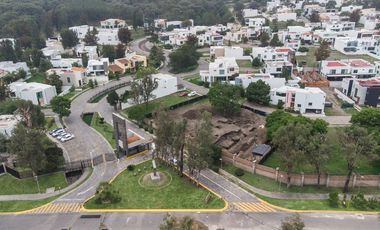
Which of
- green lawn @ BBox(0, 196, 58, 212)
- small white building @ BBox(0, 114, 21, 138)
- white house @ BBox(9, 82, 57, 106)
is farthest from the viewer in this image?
white house @ BBox(9, 82, 57, 106)

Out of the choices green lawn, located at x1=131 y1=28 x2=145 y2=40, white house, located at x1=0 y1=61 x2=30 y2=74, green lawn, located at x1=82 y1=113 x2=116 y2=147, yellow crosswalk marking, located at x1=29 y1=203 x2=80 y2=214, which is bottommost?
yellow crosswalk marking, located at x1=29 y1=203 x2=80 y2=214

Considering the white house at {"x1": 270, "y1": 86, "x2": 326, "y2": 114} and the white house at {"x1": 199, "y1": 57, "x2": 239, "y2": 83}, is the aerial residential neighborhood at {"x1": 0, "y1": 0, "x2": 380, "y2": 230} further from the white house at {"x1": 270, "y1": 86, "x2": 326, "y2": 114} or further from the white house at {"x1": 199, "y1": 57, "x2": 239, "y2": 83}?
the white house at {"x1": 199, "y1": 57, "x2": 239, "y2": 83}

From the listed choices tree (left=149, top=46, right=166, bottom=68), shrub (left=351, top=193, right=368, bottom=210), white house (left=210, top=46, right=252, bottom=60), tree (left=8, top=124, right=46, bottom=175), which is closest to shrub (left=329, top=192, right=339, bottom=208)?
shrub (left=351, top=193, right=368, bottom=210)

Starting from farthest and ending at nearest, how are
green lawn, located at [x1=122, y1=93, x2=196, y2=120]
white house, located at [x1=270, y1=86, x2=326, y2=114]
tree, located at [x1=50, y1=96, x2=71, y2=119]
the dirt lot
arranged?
white house, located at [x1=270, y1=86, x2=326, y2=114], tree, located at [x1=50, y1=96, x2=71, y2=119], green lawn, located at [x1=122, y1=93, x2=196, y2=120], the dirt lot

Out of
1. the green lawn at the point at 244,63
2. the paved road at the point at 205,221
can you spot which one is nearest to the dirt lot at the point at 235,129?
the paved road at the point at 205,221

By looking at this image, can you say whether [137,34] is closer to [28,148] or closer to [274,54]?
[274,54]

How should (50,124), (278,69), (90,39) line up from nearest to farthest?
(50,124) < (278,69) < (90,39)

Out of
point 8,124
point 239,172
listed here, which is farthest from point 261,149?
point 8,124

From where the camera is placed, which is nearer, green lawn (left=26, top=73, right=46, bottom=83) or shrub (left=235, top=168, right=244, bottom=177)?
shrub (left=235, top=168, right=244, bottom=177)
